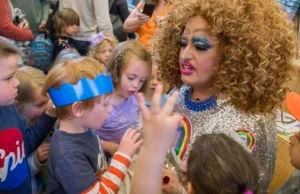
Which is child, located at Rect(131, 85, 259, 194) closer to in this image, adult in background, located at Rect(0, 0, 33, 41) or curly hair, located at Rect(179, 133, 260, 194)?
curly hair, located at Rect(179, 133, 260, 194)

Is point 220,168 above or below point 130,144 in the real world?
above

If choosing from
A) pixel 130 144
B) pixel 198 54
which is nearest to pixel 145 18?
pixel 198 54

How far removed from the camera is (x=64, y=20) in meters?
2.87

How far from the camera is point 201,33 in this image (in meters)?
1.26

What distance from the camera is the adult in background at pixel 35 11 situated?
2.81 metres

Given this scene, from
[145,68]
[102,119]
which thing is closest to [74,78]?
[102,119]

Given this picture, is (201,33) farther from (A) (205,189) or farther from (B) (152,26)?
(B) (152,26)

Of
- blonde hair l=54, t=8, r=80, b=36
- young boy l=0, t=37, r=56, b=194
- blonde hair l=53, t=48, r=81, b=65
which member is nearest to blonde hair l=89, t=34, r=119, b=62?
blonde hair l=53, t=48, r=81, b=65

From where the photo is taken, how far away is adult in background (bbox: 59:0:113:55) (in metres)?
2.85

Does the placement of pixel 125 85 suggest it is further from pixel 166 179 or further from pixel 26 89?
pixel 166 179

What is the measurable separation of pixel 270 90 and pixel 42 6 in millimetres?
2660

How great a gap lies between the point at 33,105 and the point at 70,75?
0.45 m

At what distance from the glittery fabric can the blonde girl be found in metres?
0.74

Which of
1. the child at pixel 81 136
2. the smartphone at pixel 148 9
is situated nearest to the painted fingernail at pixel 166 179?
the child at pixel 81 136
